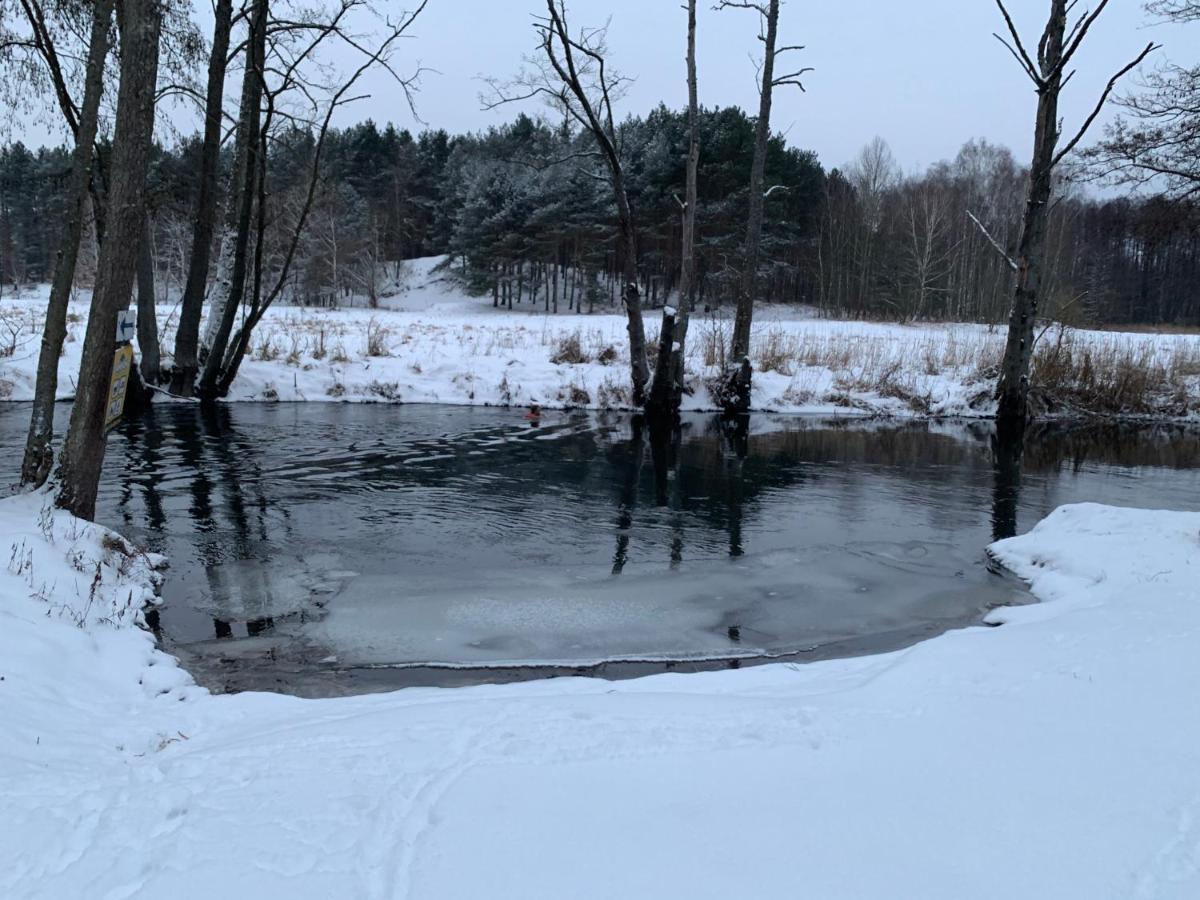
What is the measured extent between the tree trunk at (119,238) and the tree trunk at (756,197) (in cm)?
1310

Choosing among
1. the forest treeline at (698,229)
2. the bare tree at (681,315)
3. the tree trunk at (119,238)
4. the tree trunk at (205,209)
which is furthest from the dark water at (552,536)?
the forest treeline at (698,229)

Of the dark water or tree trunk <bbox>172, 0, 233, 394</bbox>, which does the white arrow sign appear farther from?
tree trunk <bbox>172, 0, 233, 394</bbox>

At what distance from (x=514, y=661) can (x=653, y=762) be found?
2085 millimetres

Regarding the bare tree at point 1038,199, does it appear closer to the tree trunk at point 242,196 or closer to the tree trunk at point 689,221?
the tree trunk at point 689,221

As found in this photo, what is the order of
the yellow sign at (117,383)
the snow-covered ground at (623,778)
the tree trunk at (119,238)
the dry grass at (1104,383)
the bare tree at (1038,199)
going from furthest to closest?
1. the dry grass at (1104,383)
2. the bare tree at (1038,199)
3. the yellow sign at (117,383)
4. the tree trunk at (119,238)
5. the snow-covered ground at (623,778)

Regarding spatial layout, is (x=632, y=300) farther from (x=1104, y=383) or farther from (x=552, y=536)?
(x=1104, y=383)

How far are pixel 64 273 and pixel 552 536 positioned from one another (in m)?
4.86

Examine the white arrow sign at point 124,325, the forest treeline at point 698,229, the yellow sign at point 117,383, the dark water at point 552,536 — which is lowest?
the dark water at point 552,536

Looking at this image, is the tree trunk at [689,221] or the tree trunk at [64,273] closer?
the tree trunk at [64,273]

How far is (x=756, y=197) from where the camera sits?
18.2 meters

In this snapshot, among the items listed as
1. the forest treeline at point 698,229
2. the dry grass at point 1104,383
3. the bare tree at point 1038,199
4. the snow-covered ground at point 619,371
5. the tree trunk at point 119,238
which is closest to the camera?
the tree trunk at point 119,238

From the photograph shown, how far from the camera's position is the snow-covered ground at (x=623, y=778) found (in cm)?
260

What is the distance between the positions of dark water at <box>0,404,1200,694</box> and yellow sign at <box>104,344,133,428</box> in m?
1.35

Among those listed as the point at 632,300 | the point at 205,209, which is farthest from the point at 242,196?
the point at 632,300
